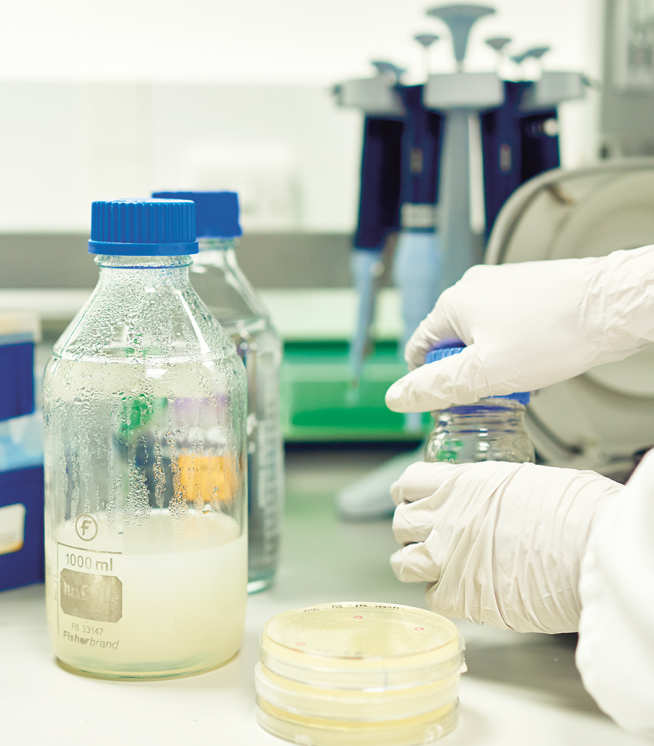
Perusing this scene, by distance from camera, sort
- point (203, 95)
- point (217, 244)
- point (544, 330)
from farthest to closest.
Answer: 1. point (203, 95)
2. point (217, 244)
3. point (544, 330)

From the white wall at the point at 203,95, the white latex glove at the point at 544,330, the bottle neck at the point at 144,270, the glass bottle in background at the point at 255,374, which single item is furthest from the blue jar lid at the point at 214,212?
the white wall at the point at 203,95

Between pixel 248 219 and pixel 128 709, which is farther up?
pixel 248 219

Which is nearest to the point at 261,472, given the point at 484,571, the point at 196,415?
the point at 196,415

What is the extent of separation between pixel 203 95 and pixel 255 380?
3.05 ft

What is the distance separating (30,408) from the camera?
1.06m

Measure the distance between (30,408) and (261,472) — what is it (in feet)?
0.89

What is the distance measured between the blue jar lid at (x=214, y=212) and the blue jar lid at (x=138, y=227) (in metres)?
0.16

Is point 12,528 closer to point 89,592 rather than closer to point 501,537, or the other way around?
point 89,592

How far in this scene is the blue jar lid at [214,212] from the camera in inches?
35.6

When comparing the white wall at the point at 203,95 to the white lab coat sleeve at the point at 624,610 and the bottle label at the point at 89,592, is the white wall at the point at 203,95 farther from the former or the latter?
the white lab coat sleeve at the point at 624,610

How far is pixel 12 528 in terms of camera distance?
98 cm

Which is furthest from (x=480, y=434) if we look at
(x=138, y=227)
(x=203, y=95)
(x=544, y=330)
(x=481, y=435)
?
(x=203, y=95)

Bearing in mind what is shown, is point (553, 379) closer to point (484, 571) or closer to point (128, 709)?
point (484, 571)

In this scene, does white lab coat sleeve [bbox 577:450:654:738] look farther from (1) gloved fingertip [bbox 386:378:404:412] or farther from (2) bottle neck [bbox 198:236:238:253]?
(2) bottle neck [bbox 198:236:238:253]
